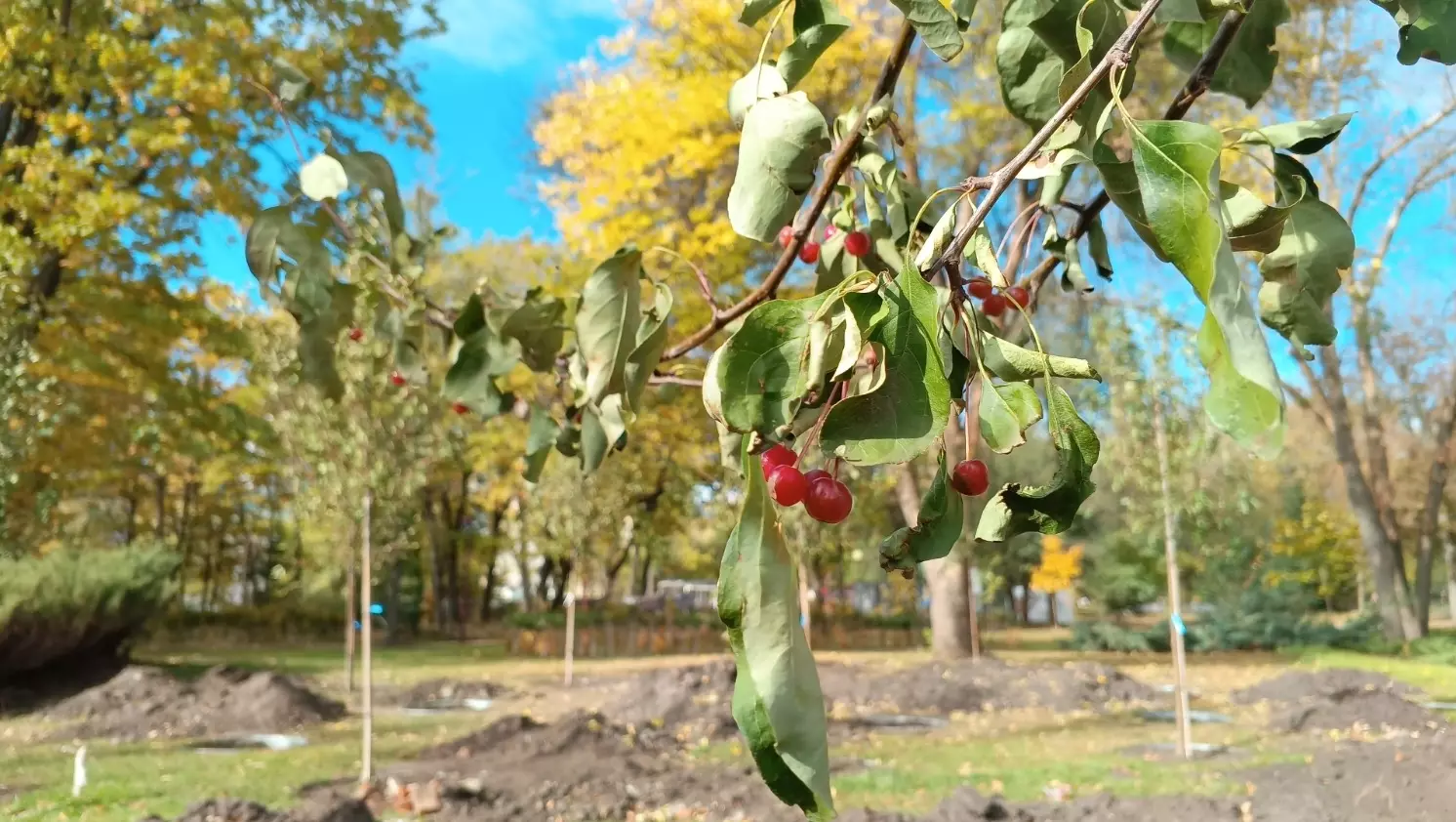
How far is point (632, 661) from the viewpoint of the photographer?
667 inches

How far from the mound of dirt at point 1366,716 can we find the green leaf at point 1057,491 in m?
8.71

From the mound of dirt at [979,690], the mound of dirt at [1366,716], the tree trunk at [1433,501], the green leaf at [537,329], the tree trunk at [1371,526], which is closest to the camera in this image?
the green leaf at [537,329]

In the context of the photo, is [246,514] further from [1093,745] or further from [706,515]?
[1093,745]

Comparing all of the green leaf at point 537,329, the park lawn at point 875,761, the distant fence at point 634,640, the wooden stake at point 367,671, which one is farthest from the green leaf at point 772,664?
the distant fence at point 634,640

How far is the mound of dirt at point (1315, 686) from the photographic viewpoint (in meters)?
9.41

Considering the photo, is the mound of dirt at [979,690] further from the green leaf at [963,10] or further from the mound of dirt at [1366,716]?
the green leaf at [963,10]

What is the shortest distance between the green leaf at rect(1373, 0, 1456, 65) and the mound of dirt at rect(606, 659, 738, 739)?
25.1 feet

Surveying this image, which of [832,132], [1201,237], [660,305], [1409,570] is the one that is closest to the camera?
[1201,237]

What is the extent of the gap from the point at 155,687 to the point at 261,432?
8.86ft

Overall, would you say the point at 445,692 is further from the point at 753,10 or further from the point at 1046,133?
the point at 1046,133

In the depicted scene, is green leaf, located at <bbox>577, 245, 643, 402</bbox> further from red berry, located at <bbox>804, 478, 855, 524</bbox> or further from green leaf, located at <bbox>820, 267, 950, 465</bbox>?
green leaf, located at <bbox>820, 267, 950, 465</bbox>

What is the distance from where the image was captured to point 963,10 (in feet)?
2.70

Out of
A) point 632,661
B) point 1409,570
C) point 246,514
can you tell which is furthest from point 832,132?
point 1409,570

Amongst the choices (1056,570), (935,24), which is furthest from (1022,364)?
(1056,570)
